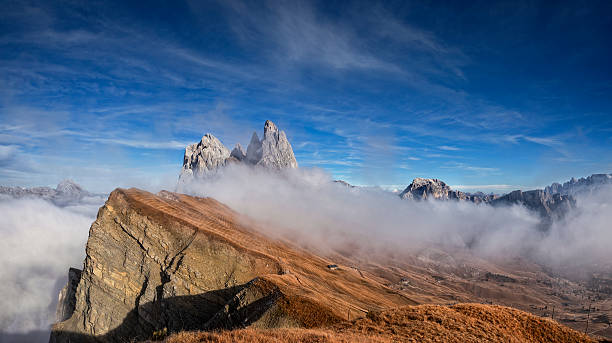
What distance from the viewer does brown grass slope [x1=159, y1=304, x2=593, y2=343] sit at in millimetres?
21438

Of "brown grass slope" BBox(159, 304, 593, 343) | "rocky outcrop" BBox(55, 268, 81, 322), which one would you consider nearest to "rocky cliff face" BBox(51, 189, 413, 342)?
"rocky outcrop" BBox(55, 268, 81, 322)

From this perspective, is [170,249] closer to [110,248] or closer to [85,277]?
[110,248]

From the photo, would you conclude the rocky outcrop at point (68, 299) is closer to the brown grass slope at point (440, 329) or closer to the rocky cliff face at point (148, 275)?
the rocky cliff face at point (148, 275)

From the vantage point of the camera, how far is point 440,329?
24.5m

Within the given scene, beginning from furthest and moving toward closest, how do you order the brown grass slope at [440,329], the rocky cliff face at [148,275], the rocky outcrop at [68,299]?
the rocky outcrop at [68,299], the rocky cliff face at [148,275], the brown grass slope at [440,329]

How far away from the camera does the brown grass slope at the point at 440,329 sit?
70.3 ft

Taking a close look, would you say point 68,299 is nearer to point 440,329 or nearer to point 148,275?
point 148,275

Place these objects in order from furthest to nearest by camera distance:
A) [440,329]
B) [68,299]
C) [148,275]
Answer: [68,299]
[148,275]
[440,329]

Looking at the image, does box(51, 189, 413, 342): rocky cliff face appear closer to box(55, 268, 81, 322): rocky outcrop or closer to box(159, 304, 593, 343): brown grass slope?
box(55, 268, 81, 322): rocky outcrop

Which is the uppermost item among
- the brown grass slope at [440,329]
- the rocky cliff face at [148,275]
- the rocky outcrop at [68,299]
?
the brown grass slope at [440,329]

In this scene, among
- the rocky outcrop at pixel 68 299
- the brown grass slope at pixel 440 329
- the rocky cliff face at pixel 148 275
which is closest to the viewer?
the brown grass slope at pixel 440 329

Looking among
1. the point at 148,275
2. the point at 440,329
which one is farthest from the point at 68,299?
the point at 440,329

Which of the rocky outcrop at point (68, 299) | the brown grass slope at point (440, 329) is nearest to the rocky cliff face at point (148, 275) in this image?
the rocky outcrop at point (68, 299)

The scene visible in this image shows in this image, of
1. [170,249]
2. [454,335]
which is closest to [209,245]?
[170,249]
